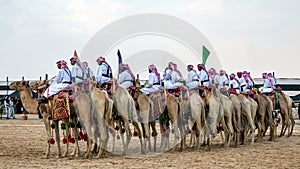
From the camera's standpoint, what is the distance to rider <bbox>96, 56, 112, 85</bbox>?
42.1 ft

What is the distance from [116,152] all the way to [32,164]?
3172 millimetres

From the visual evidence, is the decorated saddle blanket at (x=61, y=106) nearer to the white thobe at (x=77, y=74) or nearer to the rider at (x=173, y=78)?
the white thobe at (x=77, y=74)

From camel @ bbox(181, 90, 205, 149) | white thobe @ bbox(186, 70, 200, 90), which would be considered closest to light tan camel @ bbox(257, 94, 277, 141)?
white thobe @ bbox(186, 70, 200, 90)

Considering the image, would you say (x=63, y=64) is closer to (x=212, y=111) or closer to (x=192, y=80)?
(x=192, y=80)

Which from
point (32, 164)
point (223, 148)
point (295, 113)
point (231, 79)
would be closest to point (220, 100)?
point (223, 148)

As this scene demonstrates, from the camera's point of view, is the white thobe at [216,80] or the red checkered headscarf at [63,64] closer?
the red checkered headscarf at [63,64]

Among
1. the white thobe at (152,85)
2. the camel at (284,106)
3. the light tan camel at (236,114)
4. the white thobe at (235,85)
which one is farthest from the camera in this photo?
the camel at (284,106)

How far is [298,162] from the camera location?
10.9m

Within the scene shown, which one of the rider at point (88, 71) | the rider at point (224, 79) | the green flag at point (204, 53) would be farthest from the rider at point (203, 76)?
the rider at point (88, 71)

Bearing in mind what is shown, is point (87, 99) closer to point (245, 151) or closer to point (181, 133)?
point (181, 133)

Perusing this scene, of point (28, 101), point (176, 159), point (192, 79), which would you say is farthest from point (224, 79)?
point (28, 101)

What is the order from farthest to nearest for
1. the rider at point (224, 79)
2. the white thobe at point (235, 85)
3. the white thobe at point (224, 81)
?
the white thobe at point (235, 85) < the rider at point (224, 79) < the white thobe at point (224, 81)

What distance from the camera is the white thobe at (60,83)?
12.0 m

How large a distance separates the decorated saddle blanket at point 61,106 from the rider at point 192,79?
4488mm
